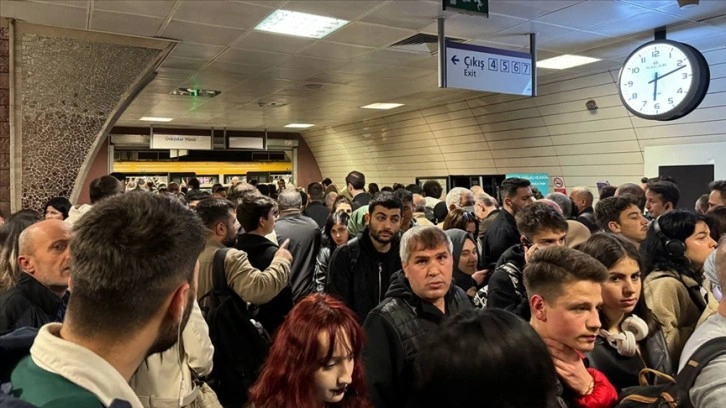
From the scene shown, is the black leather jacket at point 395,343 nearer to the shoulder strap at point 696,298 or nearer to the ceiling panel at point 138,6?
the shoulder strap at point 696,298

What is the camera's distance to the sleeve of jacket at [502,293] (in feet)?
8.02

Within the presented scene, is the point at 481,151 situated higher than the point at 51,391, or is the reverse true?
the point at 481,151

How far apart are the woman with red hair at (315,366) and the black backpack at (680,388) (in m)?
0.86

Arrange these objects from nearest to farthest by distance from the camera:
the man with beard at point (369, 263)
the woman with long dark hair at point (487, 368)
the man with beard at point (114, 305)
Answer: the man with beard at point (114, 305) → the woman with long dark hair at point (487, 368) → the man with beard at point (369, 263)

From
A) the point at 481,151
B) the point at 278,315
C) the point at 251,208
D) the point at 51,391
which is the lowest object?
the point at 278,315

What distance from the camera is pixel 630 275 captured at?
6.89 feet

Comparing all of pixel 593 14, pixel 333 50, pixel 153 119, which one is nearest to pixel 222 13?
pixel 333 50

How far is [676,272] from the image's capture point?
2.58 metres

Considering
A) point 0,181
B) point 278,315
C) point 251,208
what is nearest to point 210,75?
point 0,181

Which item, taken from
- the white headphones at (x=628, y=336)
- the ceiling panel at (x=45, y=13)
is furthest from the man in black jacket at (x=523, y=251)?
the ceiling panel at (x=45, y=13)

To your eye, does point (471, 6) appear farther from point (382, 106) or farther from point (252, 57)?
point (382, 106)

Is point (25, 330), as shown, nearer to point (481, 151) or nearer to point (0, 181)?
point (0, 181)

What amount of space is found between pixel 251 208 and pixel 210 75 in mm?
4761

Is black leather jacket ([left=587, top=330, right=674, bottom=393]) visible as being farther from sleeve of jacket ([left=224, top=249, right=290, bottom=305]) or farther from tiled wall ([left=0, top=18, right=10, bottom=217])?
tiled wall ([left=0, top=18, right=10, bottom=217])
